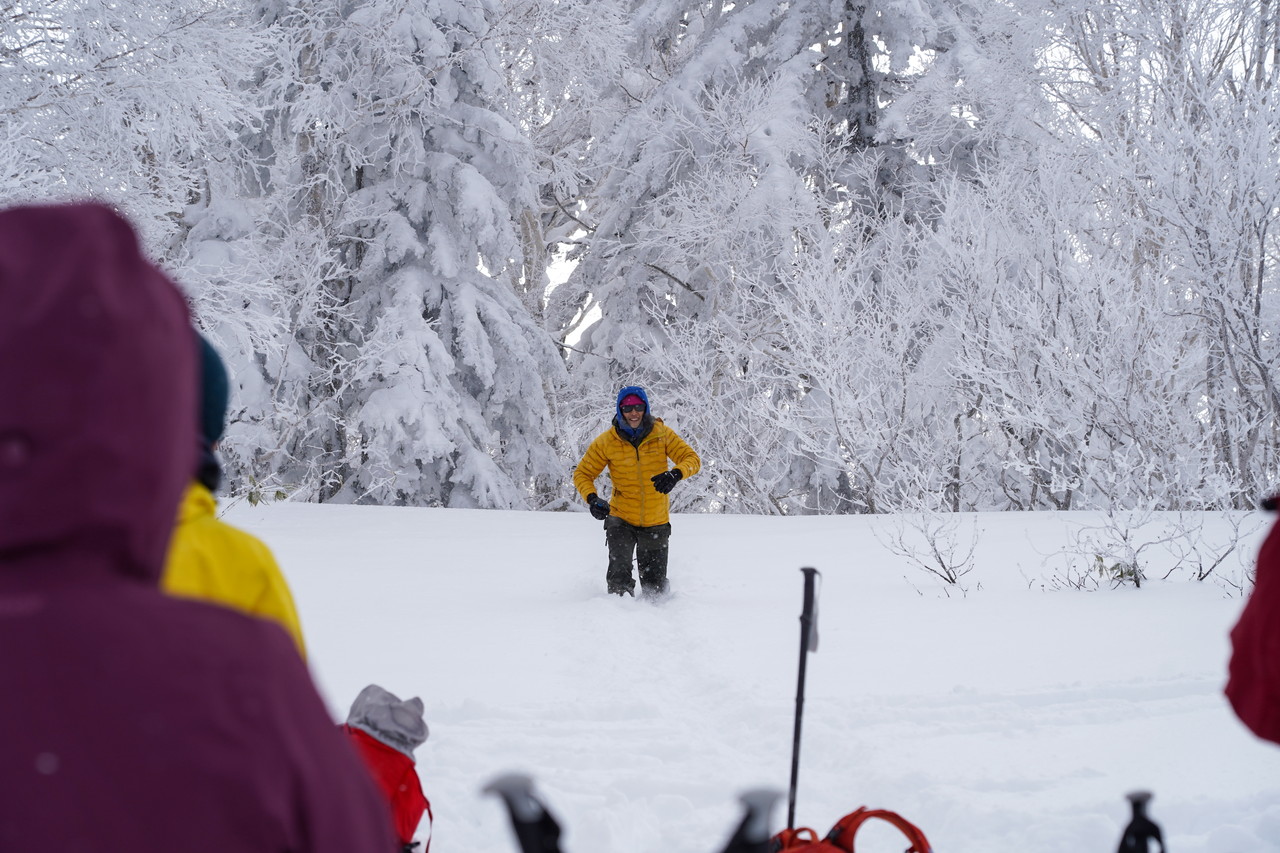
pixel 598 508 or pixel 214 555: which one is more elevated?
pixel 214 555

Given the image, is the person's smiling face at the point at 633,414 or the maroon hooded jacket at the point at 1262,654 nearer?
the maroon hooded jacket at the point at 1262,654

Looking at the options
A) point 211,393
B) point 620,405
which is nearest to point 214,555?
point 211,393

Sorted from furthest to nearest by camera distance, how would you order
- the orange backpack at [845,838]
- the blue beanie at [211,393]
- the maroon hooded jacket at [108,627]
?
the orange backpack at [845,838], the blue beanie at [211,393], the maroon hooded jacket at [108,627]

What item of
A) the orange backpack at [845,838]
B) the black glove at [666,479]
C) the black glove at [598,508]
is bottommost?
the orange backpack at [845,838]

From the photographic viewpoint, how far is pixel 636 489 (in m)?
7.69

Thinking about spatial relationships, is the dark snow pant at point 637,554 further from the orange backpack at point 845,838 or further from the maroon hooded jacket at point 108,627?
the maroon hooded jacket at point 108,627

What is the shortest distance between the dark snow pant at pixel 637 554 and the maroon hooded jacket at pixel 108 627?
6.80 metres

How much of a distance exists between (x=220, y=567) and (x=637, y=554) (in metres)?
6.46

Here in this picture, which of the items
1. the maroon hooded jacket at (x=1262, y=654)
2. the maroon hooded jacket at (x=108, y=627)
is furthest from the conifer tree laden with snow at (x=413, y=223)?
the maroon hooded jacket at (x=108, y=627)

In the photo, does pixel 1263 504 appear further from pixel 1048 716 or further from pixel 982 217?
pixel 982 217

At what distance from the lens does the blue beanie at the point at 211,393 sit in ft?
4.86

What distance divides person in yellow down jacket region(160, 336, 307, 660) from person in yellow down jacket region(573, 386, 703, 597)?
6.08 meters

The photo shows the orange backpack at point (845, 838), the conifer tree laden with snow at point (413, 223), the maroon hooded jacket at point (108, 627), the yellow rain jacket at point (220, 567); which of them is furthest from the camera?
the conifer tree laden with snow at point (413, 223)

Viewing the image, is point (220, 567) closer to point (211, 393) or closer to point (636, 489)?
point (211, 393)
